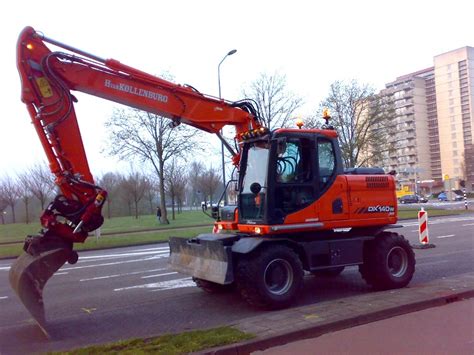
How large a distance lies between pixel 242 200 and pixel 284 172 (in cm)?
95

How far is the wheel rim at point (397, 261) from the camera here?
905cm

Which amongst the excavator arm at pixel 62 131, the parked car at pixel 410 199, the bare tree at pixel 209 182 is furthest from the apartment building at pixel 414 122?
the excavator arm at pixel 62 131

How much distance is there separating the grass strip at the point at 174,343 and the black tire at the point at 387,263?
151 inches

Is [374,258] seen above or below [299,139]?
below

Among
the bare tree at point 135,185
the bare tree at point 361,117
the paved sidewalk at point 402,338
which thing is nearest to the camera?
the paved sidewalk at point 402,338

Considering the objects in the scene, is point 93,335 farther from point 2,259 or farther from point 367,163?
point 367,163

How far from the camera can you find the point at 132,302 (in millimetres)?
8750

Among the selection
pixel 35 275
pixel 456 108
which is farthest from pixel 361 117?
pixel 456 108

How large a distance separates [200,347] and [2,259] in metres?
16.0

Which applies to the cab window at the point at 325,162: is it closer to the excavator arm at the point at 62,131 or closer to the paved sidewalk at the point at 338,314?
the paved sidewalk at the point at 338,314

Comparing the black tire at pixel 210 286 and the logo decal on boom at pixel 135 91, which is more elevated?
the logo decal on boom at pixel 135 91

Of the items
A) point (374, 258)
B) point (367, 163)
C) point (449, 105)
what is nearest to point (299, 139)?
point (374, 258)

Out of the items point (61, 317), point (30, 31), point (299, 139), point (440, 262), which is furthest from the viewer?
point (440, 262)

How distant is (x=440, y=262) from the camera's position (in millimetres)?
11914
